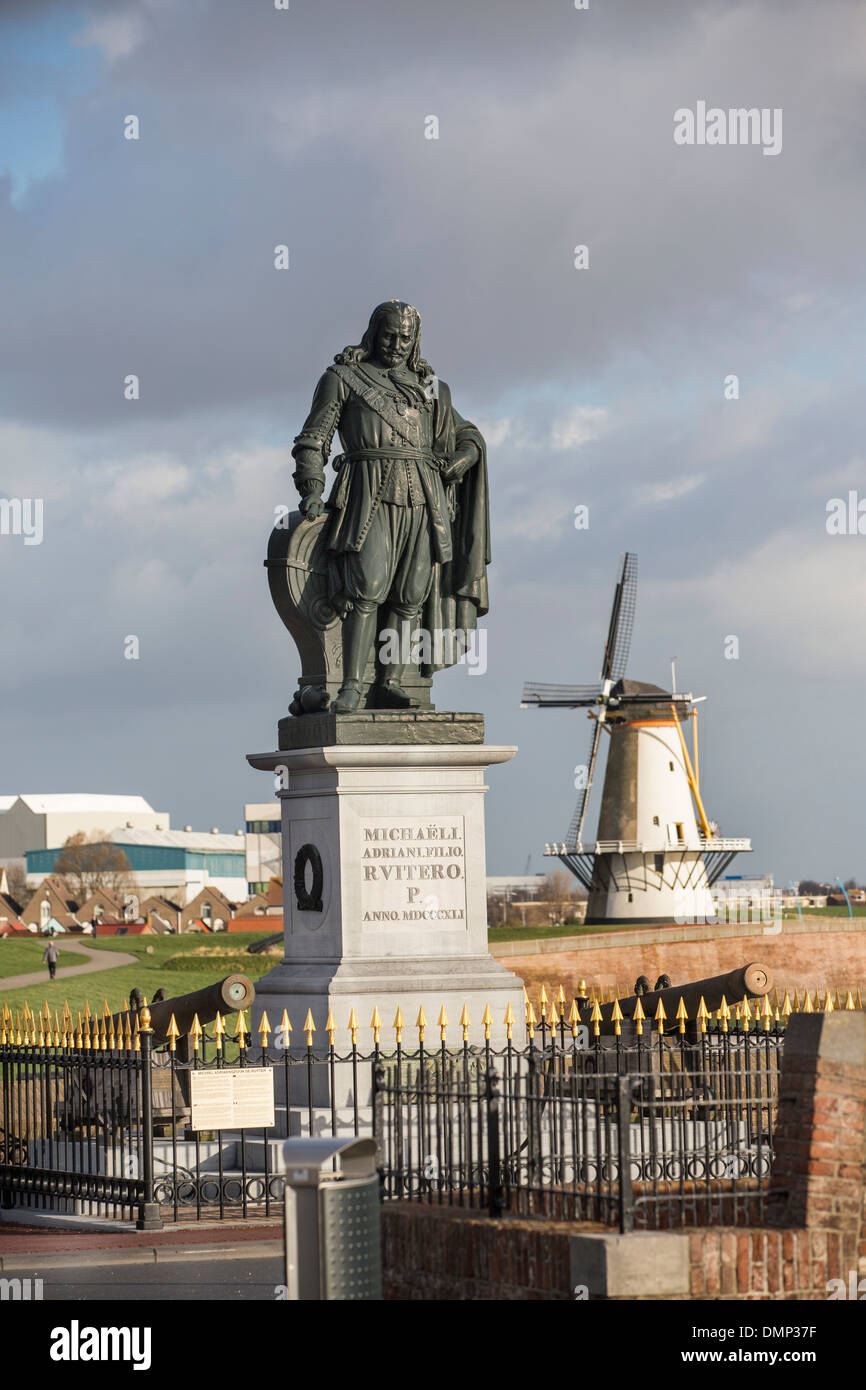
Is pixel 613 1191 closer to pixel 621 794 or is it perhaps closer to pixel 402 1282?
pixel 402 1282

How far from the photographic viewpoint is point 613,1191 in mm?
9594

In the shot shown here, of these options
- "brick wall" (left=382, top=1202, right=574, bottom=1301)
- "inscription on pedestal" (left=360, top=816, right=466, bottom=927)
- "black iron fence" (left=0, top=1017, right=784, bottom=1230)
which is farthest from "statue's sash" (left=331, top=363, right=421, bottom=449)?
"brick wall" (left=382, top=1202, right=574, bottom=1301)

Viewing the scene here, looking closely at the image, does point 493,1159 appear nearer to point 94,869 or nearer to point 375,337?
point 375,337

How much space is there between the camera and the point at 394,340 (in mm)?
17234

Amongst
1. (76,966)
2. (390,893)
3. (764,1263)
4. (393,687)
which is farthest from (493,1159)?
(76,966)

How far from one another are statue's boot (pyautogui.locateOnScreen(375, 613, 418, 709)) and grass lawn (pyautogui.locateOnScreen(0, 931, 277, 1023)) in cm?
1788

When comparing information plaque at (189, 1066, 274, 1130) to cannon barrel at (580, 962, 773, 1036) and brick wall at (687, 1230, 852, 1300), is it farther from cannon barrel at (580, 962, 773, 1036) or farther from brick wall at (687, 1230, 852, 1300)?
brick wall at (687, 1230, 852, 1300)

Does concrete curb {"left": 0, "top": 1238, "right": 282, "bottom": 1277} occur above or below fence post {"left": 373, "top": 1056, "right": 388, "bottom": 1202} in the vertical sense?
below

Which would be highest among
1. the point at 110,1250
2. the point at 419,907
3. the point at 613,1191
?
the point at 419,907

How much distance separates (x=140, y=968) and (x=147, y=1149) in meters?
39.9

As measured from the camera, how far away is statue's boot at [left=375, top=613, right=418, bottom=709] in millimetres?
17094

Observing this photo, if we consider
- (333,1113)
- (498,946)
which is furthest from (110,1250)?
(498,946)

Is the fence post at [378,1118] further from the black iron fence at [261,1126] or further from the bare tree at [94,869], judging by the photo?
the bare tree at [94,869]
